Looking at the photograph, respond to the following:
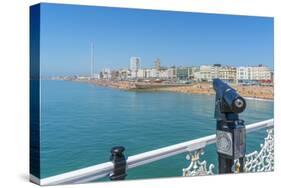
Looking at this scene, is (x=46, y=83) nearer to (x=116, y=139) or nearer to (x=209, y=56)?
(x=116, y=139)

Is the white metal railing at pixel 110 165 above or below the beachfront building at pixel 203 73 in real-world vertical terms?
below

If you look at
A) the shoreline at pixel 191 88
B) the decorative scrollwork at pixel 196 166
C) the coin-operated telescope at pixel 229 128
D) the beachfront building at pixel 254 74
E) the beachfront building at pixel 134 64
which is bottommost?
the decorative scrollwork at pixel 196 166

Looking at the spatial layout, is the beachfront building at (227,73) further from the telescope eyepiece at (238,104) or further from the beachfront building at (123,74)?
the beachfront building at (123,74)

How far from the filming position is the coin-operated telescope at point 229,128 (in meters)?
5.52

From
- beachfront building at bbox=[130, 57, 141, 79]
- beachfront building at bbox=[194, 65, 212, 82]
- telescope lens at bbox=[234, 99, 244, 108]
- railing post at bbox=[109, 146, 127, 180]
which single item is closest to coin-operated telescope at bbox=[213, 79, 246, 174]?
telescope lens at bbox=[234, 99, 244, 108]

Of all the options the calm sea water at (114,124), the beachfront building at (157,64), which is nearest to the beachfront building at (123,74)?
the calm sea water at (114,124)

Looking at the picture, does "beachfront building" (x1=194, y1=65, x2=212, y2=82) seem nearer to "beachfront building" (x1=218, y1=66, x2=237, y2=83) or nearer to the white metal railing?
"beachfront building" (x1=218, y1=66, x2=237, y2=83)

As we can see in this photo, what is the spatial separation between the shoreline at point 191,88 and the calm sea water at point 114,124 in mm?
67

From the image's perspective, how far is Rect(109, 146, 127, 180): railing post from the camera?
512cm

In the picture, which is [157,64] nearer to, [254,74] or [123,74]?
[123,74]

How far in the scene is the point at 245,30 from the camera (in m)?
6.23

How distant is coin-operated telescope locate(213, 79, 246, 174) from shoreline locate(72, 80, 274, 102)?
280mm

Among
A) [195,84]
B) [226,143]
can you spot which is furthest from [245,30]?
[226,143]

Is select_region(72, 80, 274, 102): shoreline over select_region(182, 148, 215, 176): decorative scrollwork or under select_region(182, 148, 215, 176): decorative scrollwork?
over
